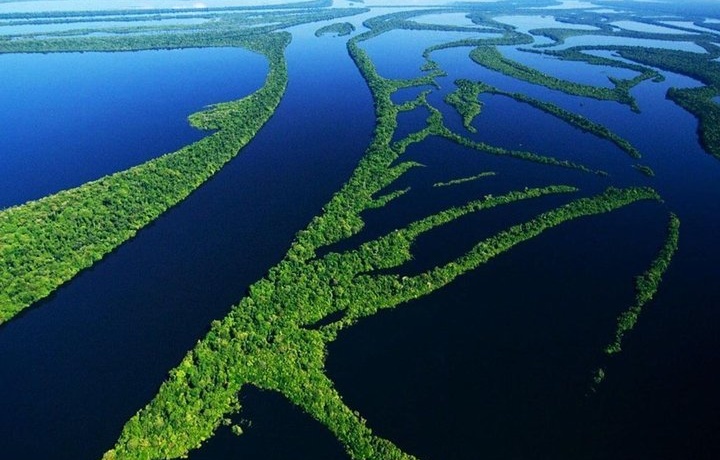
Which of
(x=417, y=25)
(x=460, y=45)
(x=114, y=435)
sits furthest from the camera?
(x=417, y=25)

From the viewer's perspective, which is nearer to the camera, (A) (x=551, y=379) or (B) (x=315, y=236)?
(A) (x=551, y=379)

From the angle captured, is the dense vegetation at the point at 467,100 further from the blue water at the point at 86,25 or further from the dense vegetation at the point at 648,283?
the blue water at the point at 86,25

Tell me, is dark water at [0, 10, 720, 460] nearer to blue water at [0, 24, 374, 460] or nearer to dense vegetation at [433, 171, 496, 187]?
blue water at [0, 24, 374, 460]

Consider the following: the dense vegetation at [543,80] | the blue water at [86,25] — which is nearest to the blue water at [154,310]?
the dense vegetation at [543,80]

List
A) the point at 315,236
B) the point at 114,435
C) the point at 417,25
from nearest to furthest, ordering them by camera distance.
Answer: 1. the point at 114,435
2. the point at 315,236
3. the point at 417,25

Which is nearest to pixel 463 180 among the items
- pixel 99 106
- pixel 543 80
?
pixel 543 80

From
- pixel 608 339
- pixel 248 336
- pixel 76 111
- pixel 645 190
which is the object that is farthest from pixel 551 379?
pixel 76 111

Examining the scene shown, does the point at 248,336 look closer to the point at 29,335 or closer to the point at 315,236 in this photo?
the point at 315,236
